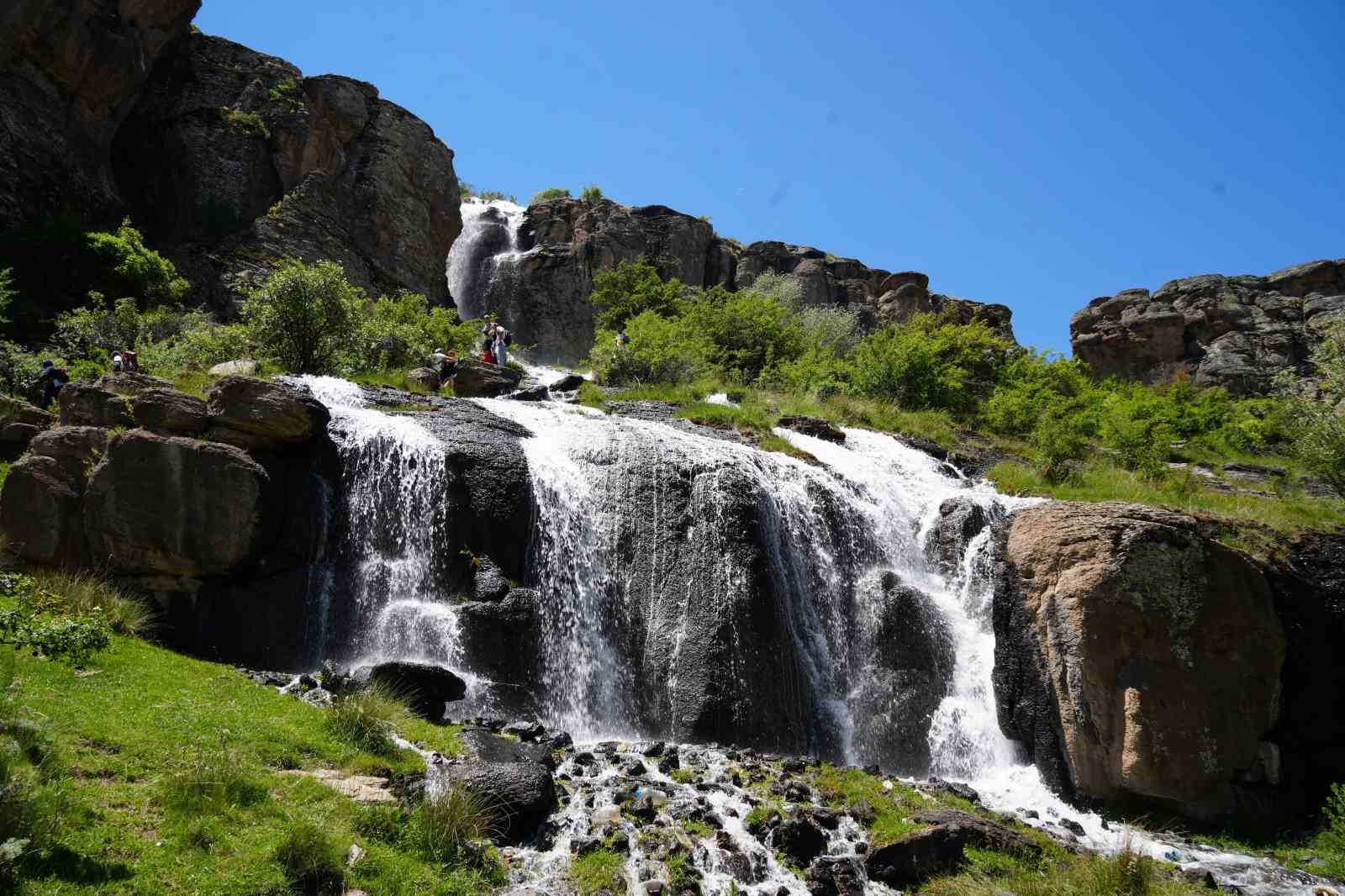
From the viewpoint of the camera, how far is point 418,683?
33.7 feet

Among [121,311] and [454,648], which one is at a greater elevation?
[121,311]

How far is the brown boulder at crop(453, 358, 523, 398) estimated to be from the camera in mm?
21000

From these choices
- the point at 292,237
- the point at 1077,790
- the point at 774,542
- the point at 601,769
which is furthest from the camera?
the point at 292,237

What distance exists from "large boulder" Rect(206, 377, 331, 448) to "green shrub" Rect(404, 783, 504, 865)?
813cm

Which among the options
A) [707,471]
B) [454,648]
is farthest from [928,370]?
[454,648]

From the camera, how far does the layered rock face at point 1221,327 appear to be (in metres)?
38.7

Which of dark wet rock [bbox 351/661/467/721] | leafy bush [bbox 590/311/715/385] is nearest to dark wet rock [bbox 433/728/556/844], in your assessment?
dark wet rock [bbox 351/661/467/721]

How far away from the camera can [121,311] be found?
66.8 ft

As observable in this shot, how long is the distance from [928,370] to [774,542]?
620 inches

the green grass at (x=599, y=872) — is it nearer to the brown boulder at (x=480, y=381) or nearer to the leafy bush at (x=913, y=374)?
the brown boulder at (x=480, y=381)

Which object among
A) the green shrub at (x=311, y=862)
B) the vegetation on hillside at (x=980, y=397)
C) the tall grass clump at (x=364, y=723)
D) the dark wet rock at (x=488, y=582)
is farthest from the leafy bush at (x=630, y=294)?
the green shrub at (x=311, y=862)

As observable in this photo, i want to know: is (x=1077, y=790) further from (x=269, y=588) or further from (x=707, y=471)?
(x=269, y=588)

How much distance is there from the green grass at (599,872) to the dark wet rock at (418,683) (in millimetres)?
3479

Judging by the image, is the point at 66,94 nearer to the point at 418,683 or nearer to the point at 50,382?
the point at 50,382
